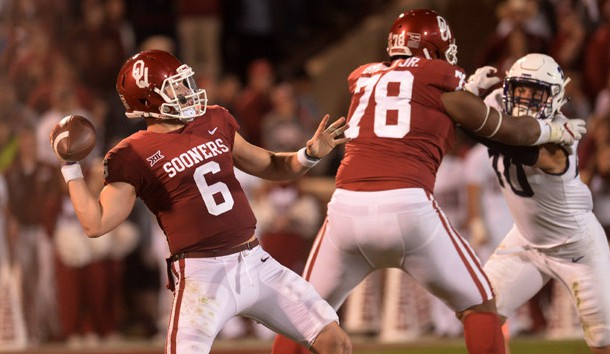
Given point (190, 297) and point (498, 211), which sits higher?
point (190, 297)

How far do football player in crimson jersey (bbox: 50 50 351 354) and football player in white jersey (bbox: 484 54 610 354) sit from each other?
1.30m

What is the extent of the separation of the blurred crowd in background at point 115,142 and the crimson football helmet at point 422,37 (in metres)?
3.36

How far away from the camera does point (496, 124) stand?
555cm

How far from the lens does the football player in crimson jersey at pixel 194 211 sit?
4992 mm

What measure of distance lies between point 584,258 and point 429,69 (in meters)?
1.25

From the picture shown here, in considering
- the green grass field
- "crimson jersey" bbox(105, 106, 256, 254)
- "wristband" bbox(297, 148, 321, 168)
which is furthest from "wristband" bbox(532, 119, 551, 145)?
the green grass field

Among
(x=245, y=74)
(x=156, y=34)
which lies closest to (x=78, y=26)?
(x=156, y=34)

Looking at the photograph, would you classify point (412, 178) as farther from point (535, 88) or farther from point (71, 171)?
point (71, 171)

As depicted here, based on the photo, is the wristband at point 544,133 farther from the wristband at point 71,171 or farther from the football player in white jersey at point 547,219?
the wristband at point 71,171

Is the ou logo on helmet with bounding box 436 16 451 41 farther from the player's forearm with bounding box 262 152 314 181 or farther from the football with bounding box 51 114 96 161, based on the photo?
the football with bounding box 51 114 96 161

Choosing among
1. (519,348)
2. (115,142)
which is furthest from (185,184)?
(115,142)

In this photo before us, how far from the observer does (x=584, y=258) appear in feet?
19.6

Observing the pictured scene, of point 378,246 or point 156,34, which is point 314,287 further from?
point 156,34

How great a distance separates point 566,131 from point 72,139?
229 cm
